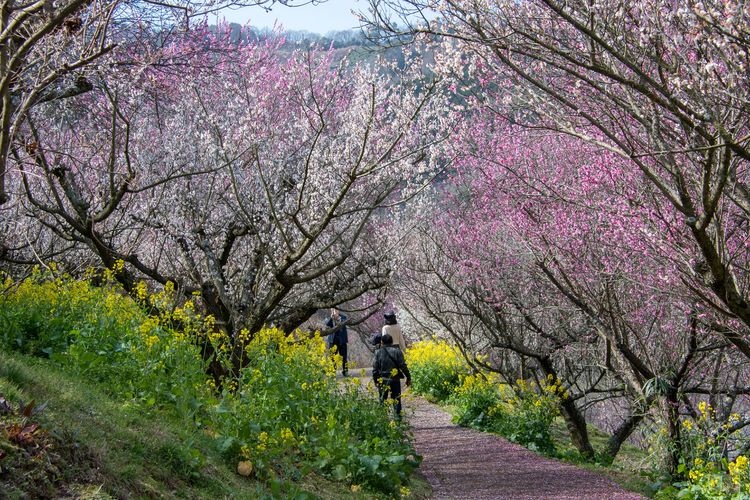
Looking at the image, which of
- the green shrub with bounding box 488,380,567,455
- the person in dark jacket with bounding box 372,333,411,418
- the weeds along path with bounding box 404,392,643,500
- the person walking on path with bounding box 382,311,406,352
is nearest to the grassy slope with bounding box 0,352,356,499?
the weeds along path with bounding box 404,392,643,500

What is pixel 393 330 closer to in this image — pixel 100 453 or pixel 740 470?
pixel 740 470

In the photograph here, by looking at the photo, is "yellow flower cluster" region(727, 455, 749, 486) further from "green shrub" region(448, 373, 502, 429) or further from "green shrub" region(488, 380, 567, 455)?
"green shrub" region(448, 373, 502, 429)

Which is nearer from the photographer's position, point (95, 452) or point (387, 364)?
point (95, 452)

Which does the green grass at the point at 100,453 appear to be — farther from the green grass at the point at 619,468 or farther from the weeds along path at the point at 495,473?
the green grass at the point at 619,468

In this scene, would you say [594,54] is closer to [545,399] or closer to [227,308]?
[227,308]

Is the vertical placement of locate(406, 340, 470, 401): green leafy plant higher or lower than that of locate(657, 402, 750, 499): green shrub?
higher

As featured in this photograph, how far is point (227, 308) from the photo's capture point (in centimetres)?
909

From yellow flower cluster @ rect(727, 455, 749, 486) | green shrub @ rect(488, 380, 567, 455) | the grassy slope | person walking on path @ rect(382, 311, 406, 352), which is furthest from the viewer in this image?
person walking on path @ rect(382, 311, 406, 352)

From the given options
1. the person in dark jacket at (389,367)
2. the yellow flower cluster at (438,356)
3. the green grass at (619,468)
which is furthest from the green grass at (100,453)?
the yellow flower cluster at (438,356)

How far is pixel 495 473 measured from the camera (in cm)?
890

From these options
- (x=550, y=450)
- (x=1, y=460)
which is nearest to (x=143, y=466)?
(x=1, y=460)

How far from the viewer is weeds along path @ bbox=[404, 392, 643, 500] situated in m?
7.94

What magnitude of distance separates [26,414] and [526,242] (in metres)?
7.22

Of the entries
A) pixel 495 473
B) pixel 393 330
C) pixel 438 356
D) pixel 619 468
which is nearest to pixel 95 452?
pixel 495 473
